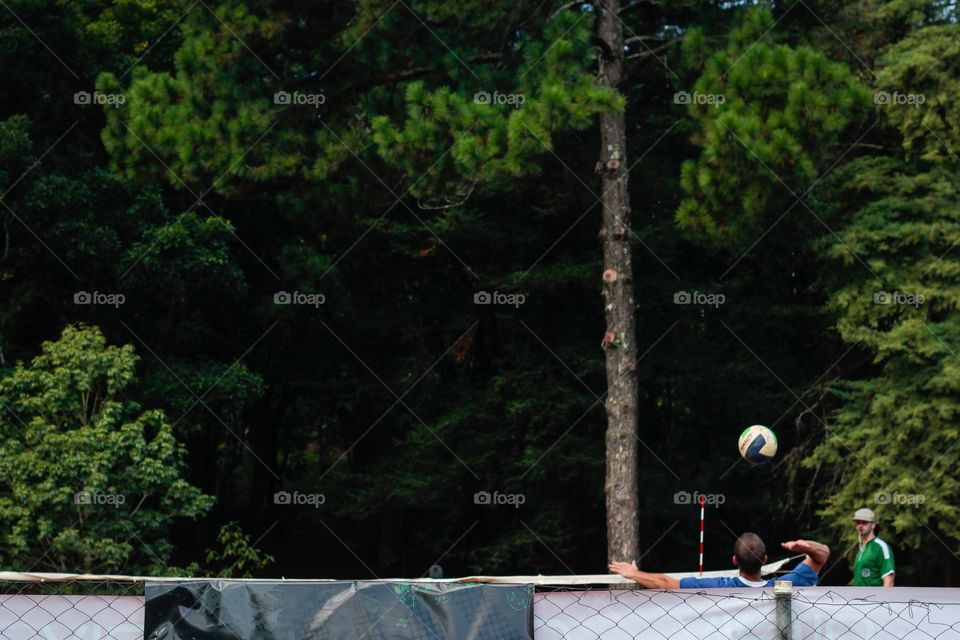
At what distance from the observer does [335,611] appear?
3344 millimetres

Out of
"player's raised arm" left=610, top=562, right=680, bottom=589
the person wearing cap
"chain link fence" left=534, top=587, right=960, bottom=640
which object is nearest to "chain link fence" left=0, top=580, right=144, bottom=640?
"chain link fence" left=534, top=587, right=960, bottom=640

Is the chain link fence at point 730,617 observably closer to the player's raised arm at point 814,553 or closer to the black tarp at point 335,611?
the black tarp at point 335,611

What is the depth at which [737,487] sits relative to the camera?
64.0 feet

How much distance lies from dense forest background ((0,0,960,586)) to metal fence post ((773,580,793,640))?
374 inches

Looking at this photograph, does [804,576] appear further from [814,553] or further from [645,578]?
[645,578]

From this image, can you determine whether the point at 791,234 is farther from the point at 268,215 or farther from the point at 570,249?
the point at 268,215

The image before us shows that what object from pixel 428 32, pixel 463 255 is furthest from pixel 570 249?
pixel 428 32

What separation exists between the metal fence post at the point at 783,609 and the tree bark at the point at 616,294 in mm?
10962

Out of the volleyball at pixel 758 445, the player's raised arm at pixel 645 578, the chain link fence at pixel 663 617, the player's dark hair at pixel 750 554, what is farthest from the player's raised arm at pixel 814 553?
the volleyball at pixel 758 445

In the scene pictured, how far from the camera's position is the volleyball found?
8836 millimetres

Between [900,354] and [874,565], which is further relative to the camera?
[900,354]

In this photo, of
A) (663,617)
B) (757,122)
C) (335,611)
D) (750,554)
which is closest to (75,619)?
(335,611)

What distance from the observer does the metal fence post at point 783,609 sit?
328 centimetres

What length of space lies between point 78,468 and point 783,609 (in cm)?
1063
